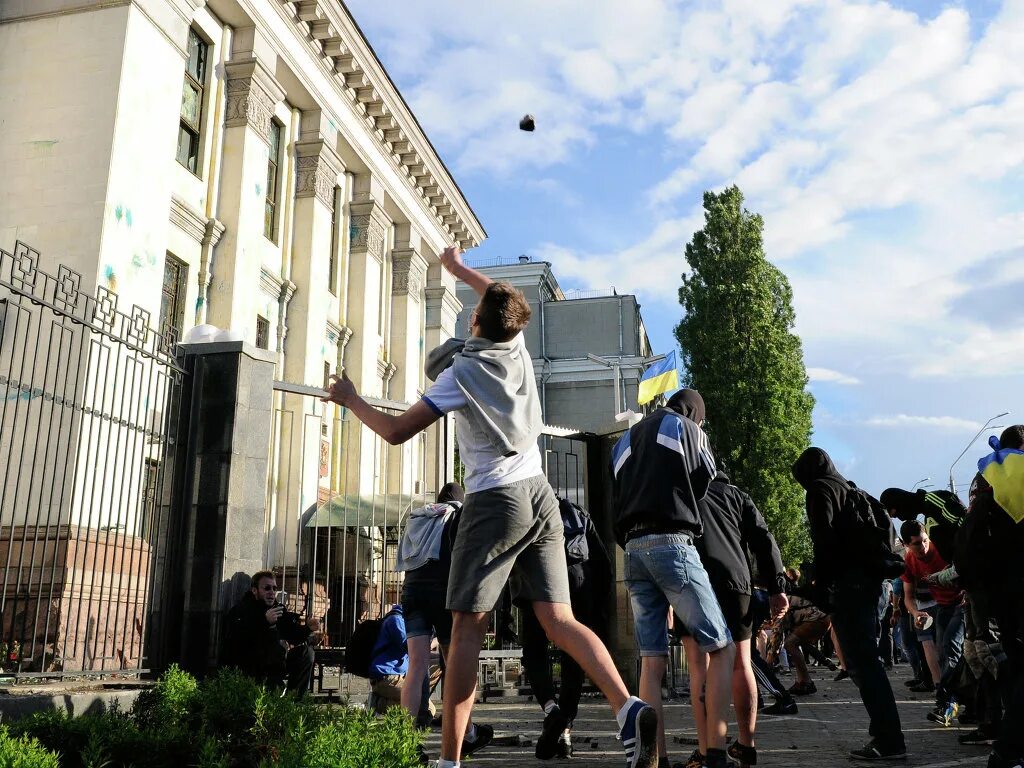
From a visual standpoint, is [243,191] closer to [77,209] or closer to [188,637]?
[77,209]

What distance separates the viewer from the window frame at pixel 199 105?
20.0m

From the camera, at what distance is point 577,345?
54719 millimetres

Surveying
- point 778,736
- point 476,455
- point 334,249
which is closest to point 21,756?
point 476,455

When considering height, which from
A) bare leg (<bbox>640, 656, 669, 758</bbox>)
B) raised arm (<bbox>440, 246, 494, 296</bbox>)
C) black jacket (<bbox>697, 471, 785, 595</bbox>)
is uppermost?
raised arm (<bbox>440, 246, 494, 296</bbox>)

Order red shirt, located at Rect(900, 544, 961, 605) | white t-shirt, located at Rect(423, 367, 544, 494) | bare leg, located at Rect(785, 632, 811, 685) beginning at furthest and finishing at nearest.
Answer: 1. bare leg, located at Rect(785, 632, 811, 685)
2. red shirt, located at Rect(900, 544, 961, 605)
3. white t-shirt, located at Rect(423, 367, 544, 494)

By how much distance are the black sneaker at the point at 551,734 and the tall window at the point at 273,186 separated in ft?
64.0

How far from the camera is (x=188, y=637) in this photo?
23.9 feet

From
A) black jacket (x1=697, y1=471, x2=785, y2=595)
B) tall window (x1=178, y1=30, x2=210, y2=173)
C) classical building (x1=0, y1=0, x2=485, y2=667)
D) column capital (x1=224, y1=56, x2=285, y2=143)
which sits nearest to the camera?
black jacket (x1=697, y1=471, x2=785, y2=595)

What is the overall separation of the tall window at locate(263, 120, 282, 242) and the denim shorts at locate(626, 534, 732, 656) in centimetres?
2010

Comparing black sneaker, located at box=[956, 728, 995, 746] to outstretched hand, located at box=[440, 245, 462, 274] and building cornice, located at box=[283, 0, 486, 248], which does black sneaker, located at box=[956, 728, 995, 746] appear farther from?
building cornice, located at box=[283, 0, 486, 248]

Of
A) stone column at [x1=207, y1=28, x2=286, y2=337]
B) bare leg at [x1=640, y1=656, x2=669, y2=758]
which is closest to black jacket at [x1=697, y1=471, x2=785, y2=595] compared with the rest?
bare leg at [x1=640, y1=656, x2=669, y2=758]

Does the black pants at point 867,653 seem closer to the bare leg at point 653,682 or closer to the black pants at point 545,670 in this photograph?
the bare leg at point 653,682

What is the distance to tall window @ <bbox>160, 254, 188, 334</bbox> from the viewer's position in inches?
752

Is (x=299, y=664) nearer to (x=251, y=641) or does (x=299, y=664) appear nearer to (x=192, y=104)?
(x=251, y=641)
